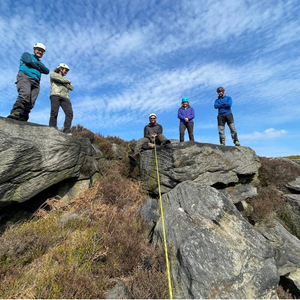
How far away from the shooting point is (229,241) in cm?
428

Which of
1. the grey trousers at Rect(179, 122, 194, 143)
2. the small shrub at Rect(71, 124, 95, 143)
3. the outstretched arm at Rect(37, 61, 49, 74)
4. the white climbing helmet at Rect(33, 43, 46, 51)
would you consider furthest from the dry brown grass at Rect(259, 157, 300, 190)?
the white climbing helmet at Rect(33, 43, 46, 51)

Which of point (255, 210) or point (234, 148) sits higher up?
point (234, 148)

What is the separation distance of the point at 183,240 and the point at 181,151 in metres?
3.69

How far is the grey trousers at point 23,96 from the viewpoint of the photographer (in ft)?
18.0

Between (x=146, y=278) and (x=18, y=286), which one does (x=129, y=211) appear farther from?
(x=18, y=286)

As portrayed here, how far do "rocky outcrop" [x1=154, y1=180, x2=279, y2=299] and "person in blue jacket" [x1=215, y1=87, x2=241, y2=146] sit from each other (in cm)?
436

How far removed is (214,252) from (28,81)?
24.1 feet

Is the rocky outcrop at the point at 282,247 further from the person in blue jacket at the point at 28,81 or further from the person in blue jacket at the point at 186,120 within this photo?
the person in blue jacket at the point at 28,81

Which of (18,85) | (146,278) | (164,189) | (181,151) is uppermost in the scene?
(18,85)

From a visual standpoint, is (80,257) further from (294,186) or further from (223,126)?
(294,186)

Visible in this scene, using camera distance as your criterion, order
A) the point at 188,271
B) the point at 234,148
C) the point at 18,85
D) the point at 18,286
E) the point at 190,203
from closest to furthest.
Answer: the point at 18,286
the point at 188,271
the point at 190,203
the point at 18,85
the point at 234,148

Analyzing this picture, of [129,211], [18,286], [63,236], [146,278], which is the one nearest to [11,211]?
[63,236]

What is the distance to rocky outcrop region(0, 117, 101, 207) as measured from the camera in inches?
182

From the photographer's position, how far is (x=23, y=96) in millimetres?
5504
